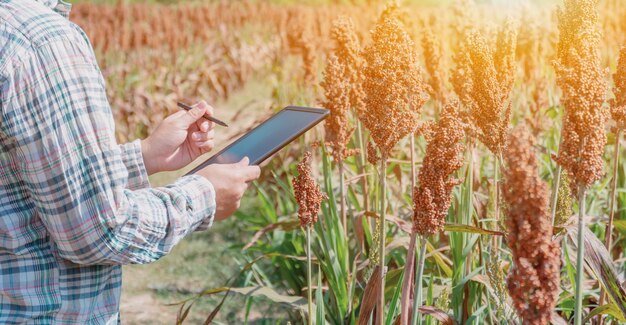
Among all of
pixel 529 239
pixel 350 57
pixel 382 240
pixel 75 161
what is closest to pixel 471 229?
pixel 382 240

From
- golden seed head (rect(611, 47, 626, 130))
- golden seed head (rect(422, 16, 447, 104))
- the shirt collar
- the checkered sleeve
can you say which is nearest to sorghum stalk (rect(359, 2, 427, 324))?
golden seed head (rect(611, 47, 626, 130))

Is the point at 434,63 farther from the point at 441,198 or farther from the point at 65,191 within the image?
the point at 65,191

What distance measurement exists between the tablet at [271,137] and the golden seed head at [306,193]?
0.29 feet

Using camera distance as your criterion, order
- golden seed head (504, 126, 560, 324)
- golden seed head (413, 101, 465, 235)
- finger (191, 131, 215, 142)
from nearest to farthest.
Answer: golden seed head (504, 126, 560, 324)
golden seed head (413, 101, 465, 235)
finger (191, 131, 215, 142)

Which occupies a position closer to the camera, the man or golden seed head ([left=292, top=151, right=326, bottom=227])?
the man

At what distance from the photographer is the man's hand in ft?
8.41

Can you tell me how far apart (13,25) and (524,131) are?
110 centimetres

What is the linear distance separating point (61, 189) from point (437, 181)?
2.88 ft

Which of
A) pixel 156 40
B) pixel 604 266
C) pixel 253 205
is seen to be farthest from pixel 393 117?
pixel 156 40

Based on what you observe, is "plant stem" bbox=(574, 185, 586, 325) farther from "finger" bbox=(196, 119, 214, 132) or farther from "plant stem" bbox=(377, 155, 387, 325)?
"finger" bbox=(196, 119, 214, 132)

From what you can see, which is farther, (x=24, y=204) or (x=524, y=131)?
(x=24, y=204)

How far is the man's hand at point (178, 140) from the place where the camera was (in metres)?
2.56

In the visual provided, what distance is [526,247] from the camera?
163 cm

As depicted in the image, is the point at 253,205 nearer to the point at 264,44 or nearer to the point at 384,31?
the point at 384,31
